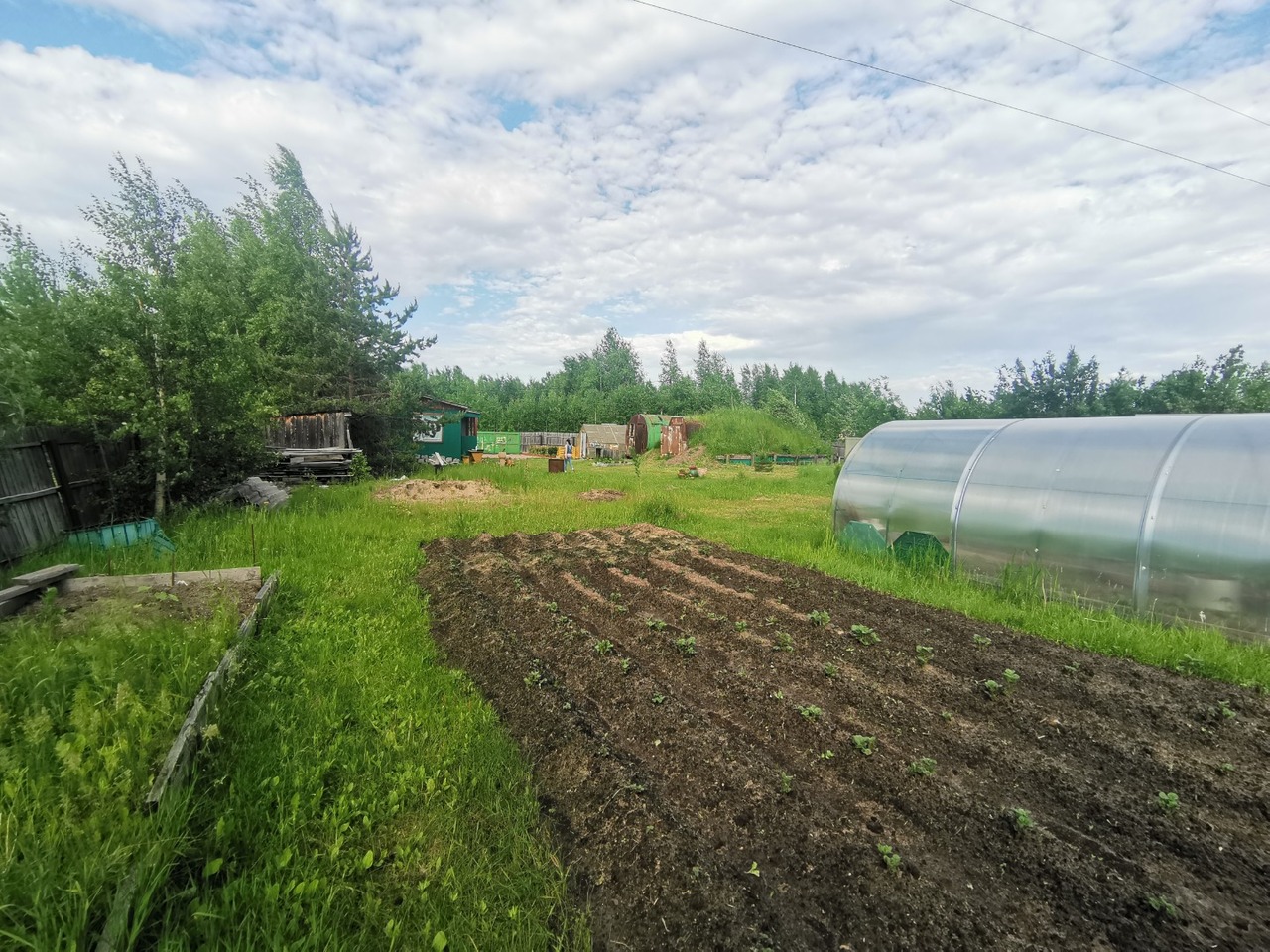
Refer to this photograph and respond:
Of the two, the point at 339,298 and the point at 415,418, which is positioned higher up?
the point at 339,298

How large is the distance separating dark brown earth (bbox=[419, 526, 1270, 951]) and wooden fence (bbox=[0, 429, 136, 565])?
6200mm

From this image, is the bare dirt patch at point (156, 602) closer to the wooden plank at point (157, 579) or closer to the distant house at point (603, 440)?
the wooden plank at point (157, 579)

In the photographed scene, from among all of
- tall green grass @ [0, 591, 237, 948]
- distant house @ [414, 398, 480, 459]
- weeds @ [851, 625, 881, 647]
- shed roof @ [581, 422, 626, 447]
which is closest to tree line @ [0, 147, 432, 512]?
tall green grass @ [0, 591, 237, 948]

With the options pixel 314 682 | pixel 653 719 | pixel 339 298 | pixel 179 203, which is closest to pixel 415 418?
pixel 339 298

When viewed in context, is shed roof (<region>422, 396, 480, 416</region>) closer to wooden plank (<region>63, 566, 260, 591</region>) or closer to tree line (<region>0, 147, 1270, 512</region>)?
tree line (<region>0, 147, 1270, 512</region>)

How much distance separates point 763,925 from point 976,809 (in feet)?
4.77

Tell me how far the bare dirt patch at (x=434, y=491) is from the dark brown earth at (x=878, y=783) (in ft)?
31.7

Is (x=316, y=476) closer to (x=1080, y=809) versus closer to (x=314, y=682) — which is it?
(x=314, y=682)

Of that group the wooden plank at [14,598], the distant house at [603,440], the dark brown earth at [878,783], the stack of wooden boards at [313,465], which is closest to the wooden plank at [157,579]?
the wooden plank at [14,598]

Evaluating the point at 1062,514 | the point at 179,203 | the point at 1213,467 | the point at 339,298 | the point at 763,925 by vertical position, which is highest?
the point at 179,203

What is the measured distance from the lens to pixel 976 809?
2.76 m

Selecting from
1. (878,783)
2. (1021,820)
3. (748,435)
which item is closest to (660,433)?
(748,435)

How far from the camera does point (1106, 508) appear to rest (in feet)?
18.7

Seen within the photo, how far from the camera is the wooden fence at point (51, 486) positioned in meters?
6.50
